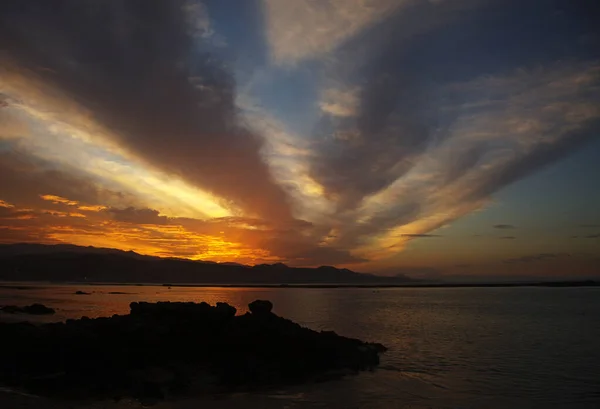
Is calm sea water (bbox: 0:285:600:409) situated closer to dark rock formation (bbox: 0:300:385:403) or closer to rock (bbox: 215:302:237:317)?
dark rock formation (bbox: 0:300:385:403)

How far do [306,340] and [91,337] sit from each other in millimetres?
13253

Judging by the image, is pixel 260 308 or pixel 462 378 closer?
pixel 462 378

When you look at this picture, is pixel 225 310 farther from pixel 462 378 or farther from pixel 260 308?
pixel 462 378

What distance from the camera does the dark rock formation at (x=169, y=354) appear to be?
23.0 metres

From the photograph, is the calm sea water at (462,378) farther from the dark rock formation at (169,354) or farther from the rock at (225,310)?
the rock at (225,310)

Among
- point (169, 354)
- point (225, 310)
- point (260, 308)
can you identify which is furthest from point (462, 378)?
point (169, 354)

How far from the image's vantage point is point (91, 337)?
26484 millimetres

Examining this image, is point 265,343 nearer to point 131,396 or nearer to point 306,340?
point 306,340

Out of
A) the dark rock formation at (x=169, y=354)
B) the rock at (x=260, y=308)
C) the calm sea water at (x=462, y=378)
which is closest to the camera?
the calm sea water at (x=462, y=378)

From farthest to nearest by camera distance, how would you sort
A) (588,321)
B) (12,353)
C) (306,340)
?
(588,321)
(306,340)
(12,353)

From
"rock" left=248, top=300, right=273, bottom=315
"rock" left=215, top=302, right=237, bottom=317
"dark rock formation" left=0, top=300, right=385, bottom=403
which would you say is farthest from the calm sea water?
"rock" left=215, top=302, right=237, bottom=317

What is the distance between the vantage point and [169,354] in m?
26.2

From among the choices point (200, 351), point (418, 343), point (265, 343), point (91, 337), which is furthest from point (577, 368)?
point (91, 337)

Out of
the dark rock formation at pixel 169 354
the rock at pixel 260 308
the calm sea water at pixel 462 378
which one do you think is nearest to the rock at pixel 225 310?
the dark rock formation at pixel 169 354
